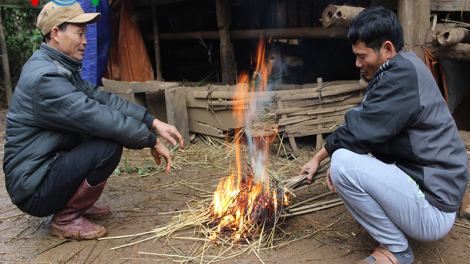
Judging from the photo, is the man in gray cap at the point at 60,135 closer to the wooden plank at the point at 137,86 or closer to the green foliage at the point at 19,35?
the wooden plank at the point at 137,86

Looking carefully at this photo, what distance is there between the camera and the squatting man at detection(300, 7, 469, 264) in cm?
193

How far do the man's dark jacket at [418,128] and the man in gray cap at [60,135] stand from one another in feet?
5.01

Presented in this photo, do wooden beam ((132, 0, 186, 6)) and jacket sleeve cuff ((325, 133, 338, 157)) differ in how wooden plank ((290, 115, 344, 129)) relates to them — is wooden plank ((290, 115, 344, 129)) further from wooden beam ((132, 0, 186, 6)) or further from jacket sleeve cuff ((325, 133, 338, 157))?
wooden beam ((132, 0, 186, 6))

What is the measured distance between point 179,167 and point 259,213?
203 centimetres

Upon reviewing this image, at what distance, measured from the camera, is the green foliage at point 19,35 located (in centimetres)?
830

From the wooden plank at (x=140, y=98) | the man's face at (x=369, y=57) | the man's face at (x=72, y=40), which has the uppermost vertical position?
the man's face at (x=72, y=40)

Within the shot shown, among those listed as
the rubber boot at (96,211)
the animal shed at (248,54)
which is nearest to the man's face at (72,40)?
the rubber boot at (96,211)

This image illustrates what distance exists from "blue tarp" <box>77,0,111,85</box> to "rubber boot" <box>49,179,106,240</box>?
3.38m

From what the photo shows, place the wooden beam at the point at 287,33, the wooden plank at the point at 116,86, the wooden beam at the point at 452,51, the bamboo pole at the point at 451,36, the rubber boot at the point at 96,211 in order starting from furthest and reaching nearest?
the wooden plank at the point at 116,86 → the wooden beam at the point at 287,33 → the wooden beam at the point at 452,51 → the bamboo pole at the point at 451,36 → the rubber boot at the point at 96,211

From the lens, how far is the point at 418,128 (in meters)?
1.97

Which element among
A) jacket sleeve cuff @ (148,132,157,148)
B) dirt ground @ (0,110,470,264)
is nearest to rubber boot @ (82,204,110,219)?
dirt ground @ (0,110,470,264)

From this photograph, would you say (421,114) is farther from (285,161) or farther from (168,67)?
(168,67)

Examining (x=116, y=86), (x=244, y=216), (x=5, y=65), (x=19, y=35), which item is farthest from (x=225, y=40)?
(x=19, y=35)

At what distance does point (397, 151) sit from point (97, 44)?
491 centimetres
